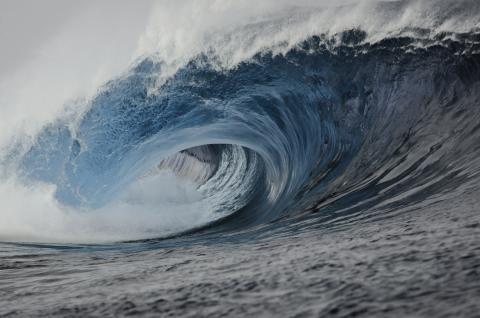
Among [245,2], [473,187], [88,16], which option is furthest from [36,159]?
[473,187]

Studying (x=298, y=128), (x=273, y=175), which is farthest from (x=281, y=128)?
(x=273, y=175)

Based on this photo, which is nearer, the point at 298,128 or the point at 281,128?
the point at 298,128

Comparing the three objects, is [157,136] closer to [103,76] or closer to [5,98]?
[103,76]

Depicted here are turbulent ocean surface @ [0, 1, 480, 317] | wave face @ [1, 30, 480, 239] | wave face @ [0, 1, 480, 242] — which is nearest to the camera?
turbulent ocean surface @ [0, 1, 480, 317]

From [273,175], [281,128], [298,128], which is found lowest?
[273,175]

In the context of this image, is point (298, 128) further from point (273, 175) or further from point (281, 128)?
point (273, 175)

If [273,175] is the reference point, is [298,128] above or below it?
above

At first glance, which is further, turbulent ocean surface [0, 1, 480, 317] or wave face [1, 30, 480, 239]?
wave face [1, 30, 480, 239]
